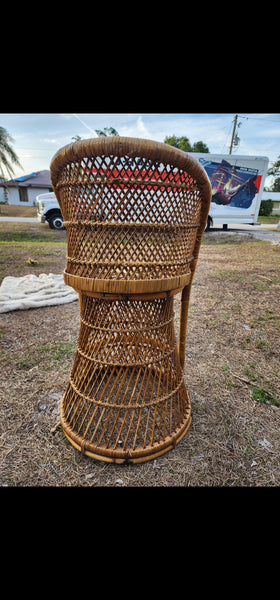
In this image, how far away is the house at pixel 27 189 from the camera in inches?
834

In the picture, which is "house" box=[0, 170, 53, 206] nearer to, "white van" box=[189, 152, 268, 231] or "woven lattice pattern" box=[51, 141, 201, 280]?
"white van" box=[189, 152, 268, 231]

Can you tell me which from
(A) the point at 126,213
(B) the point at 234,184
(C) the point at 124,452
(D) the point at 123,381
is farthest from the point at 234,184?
(C) the point at 124,452

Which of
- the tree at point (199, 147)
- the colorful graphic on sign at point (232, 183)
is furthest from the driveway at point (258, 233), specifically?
the tree at point (199, 147)

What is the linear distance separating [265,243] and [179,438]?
7.21 meters

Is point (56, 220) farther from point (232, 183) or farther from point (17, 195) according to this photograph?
point (17, 195)

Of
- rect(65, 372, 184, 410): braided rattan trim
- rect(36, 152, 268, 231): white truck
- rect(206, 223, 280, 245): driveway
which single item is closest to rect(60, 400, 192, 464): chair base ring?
rect(65, 372, 184, 410): braided rattan trim

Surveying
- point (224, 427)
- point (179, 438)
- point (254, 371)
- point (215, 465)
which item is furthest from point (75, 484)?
point (254, 371)

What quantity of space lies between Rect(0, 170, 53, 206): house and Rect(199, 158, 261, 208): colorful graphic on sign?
15.9m

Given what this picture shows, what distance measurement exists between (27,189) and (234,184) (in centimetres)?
1850

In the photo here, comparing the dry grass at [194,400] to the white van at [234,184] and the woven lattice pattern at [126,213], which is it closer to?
the woven lattice pattern at [126,213]

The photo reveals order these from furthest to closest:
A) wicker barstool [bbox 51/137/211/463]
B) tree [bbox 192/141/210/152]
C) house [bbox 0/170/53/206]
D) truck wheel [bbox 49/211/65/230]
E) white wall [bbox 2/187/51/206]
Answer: tree [bbox 192/141/210/152] < white wall [bbox 2/187/51/206] < house [bbox 0/170/53/206] < truck wheel [bbox 49/211/65/230] < wicker barstool [bbox 51/137/211/463]

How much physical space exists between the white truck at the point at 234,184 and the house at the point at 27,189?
48.6 feet

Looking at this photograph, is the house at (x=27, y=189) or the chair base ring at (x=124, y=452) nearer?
the chair base ring at (x=124, y=452)

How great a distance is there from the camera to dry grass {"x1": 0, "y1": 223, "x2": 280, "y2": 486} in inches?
45.5
